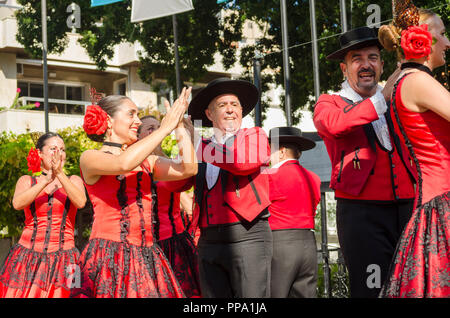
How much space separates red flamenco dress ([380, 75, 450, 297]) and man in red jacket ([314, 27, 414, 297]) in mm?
378

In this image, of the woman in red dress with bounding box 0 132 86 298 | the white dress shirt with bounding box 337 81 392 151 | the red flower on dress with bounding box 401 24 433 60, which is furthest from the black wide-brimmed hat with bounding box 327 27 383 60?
the woman in red dress with bounding box 0 132 86 298

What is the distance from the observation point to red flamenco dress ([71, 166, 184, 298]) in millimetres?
3740

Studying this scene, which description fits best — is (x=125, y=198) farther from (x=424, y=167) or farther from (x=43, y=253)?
(x=43, y=253)

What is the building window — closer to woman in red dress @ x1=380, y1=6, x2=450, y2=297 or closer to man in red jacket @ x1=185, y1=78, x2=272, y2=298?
man in red jacket @ x1=185, y1=78, x2=272, y2=298

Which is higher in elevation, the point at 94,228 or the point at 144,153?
the point at 144,153

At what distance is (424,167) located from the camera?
327 cm

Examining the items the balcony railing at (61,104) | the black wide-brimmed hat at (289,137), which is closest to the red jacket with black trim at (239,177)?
the black wide-brimmed hat at (289,137)

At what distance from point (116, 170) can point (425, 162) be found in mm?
1778

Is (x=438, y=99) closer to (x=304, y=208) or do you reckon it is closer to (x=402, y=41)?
(x=402, y=41)

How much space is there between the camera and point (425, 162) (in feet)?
10.7

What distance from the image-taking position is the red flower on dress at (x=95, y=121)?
4.12 m

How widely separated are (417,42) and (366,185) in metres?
0.96
